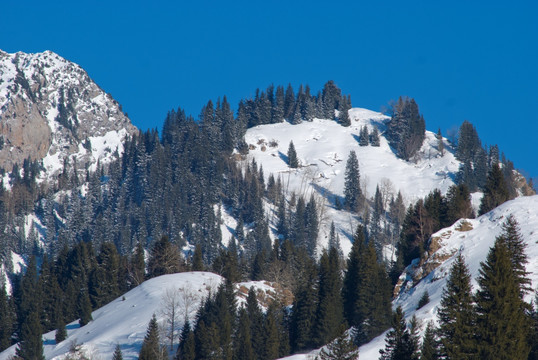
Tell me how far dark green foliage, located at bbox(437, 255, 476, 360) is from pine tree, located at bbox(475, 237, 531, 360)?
57cm

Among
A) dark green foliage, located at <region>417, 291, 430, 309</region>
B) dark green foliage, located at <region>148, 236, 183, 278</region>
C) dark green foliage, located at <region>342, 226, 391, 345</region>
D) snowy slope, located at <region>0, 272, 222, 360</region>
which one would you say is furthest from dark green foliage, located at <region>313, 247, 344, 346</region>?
dark green foliage, located at <region>148, 236, 183, 278</region>

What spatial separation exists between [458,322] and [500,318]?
2597 millimetres

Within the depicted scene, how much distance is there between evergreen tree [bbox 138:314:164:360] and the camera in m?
63.8

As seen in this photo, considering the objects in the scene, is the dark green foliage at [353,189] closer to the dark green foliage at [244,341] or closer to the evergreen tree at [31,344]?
the evergreen tree at [31,344]

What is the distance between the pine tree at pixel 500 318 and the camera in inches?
1588

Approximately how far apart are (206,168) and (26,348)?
119 metres

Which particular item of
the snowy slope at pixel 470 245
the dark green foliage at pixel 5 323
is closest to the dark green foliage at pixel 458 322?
the snowy slope at pixel 470 245

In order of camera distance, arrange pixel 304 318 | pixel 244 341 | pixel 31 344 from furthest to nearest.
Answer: pixel 31 344 < pixel 304 318 < pixel 244 341

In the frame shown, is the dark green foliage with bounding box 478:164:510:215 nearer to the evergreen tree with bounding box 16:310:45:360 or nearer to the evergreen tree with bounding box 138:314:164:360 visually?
the evergreen tree with bounding box 138:314:164:360

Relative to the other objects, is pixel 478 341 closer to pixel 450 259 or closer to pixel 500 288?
pixel 500 288

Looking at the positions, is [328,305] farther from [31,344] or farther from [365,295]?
[31,344]

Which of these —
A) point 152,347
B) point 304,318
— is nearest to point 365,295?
point 304,318

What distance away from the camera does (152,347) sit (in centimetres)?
6669

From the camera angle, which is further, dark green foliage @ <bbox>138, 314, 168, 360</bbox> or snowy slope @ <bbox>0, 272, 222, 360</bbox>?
snowy slope @ <bbox>0, 272, 222, 360</bbox>
